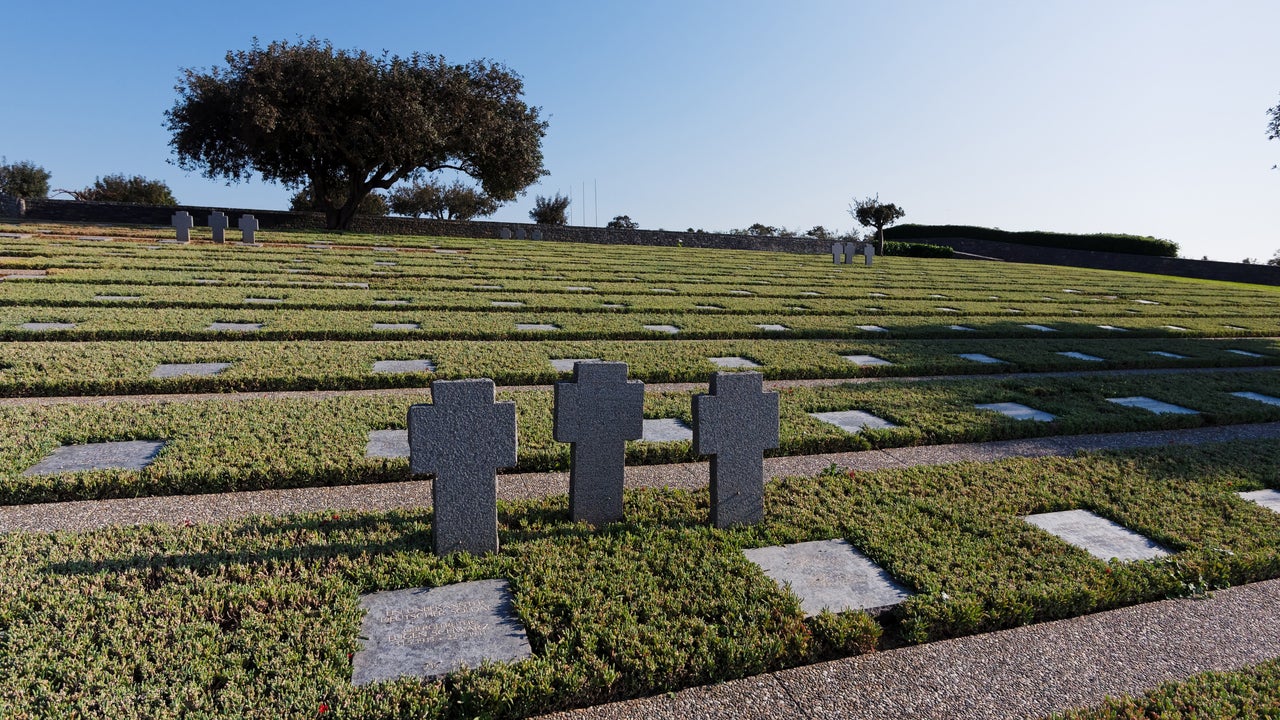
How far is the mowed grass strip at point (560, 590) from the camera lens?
2396mm

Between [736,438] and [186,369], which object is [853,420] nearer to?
[736,438]

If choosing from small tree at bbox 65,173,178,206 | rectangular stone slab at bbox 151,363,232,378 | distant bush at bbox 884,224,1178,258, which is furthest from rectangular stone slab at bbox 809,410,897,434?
small tree at bbox 65,173,178,206

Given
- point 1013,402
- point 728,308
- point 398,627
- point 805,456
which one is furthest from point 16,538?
point 728,308

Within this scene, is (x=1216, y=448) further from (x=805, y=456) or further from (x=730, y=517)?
(x=730, y=517)

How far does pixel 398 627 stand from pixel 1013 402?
6081 millimetres

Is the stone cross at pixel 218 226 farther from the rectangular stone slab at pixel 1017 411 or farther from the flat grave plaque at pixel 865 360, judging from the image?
the rectangular stone slab at pixel 1017 411

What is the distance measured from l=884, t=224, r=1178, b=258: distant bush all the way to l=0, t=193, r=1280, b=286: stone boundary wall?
100 centimetres

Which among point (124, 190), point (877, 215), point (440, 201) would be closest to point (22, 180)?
point (124, 190)

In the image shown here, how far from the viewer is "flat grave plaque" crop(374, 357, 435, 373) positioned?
271 inches

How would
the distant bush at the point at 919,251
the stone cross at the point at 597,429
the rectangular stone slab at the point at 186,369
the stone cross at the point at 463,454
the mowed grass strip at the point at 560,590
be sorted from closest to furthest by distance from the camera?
the mowed grass strip at the point at 560,590, the stone cross at the point at 463,454, the stone cross at the point at 597,429, the rectangular stone slab at the point at 186,369, the distant bush at the point at 919,251

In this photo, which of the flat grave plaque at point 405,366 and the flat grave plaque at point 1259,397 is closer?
the flat grave plaque at point 405,366

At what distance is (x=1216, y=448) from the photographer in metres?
5.46

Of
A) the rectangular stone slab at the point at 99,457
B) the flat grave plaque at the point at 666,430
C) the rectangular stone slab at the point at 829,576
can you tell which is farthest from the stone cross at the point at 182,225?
the rectangular stone slab at the point at 829,576

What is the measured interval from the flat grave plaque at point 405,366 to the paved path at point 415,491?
8.95ft
